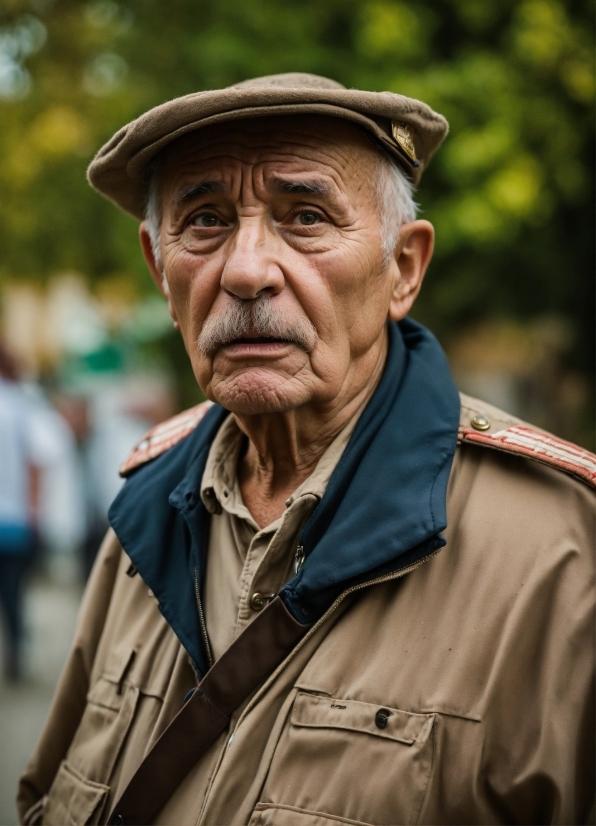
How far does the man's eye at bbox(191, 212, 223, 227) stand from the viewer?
7.68 ft

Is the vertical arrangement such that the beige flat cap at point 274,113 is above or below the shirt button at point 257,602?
above

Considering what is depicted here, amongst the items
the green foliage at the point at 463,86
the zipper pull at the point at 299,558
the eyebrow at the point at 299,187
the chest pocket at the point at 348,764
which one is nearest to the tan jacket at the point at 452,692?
the chest pocket at the point at 348,764

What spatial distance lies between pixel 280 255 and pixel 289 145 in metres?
0.27

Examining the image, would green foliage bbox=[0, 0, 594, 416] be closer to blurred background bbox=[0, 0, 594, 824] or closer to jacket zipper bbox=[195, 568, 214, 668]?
blurred background bbox=[0, 0, 594, 824]

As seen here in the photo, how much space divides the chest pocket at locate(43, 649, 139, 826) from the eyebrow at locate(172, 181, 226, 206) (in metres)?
1.18

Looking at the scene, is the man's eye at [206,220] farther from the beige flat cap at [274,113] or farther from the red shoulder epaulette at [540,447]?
the red shoulder epaulette at [540,447]

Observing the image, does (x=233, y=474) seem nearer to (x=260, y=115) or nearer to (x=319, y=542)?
(x=319, y=542)

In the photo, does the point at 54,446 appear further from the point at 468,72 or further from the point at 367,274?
the point at 367,274

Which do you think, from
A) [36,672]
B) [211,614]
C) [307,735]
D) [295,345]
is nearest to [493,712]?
[307,735]

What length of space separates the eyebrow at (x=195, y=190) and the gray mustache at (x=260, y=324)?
0.28 meters

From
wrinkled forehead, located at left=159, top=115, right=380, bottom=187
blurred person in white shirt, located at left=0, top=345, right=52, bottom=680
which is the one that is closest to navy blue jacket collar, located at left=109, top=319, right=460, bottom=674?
wrinkled forehead, located at left=159, top=115, right=380, bottom=187

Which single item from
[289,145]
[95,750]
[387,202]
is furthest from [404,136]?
[95,750]

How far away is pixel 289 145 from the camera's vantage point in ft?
7.37

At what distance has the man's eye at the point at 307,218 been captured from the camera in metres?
2.28
